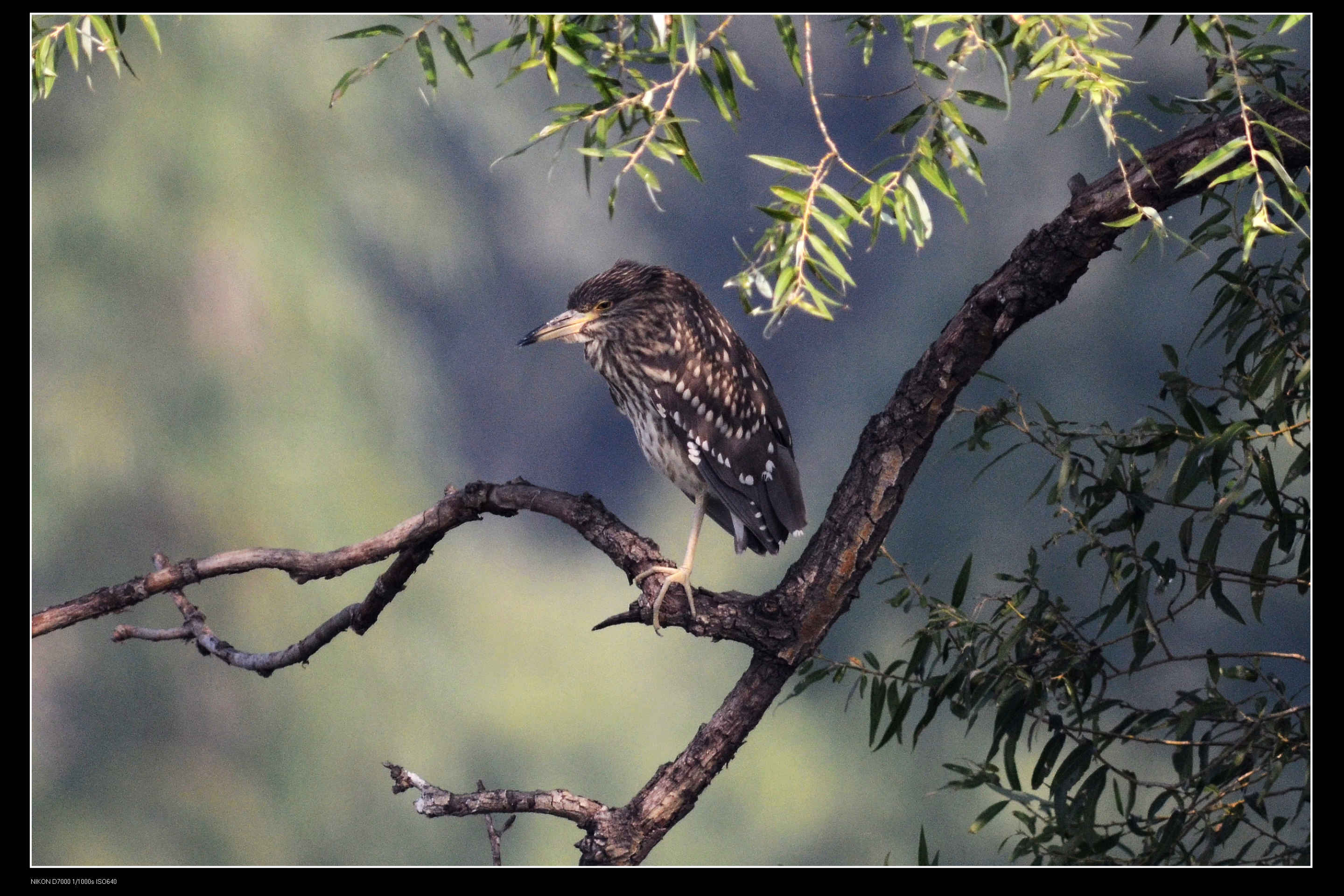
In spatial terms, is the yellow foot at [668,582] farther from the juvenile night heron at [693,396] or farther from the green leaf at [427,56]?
the green leaf at [427,56]

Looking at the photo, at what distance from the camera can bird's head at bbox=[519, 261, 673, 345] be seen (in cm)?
207

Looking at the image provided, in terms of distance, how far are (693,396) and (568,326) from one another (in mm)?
273

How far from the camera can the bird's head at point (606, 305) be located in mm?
2070

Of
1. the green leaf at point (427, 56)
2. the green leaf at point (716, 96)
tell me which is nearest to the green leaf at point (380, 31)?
the green leaf at point (427, 56)

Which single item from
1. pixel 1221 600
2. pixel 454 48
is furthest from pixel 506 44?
pixel 1221 600

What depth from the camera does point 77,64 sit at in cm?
161

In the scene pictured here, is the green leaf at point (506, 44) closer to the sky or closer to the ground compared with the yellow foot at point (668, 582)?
closer to the sky

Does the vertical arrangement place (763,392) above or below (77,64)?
below

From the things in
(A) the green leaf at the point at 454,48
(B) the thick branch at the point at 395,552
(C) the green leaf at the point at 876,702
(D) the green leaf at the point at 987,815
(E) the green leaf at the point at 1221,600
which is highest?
(A) the green leaf at the point at 454,48

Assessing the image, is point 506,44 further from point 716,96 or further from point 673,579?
point 673,579

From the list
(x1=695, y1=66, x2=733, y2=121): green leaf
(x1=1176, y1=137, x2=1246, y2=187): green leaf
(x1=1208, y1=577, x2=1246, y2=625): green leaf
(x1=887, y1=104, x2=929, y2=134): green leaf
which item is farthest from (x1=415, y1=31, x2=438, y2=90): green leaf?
(x1=1208, y1=577, x2=1246, y2=625): green leaf
